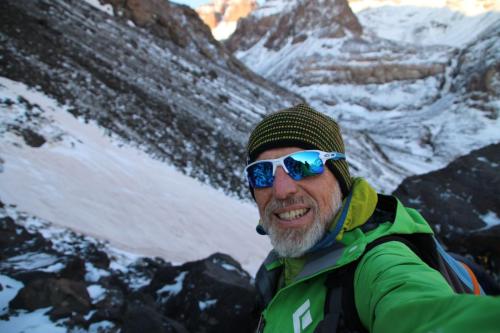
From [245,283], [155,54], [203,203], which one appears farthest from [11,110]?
[155,54]

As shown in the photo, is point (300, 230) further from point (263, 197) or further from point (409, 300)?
point (409, 300)

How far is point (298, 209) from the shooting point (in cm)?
185

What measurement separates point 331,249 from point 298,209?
0.96 ft

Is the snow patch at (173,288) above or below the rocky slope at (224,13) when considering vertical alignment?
below

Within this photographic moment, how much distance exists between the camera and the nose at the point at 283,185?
1.86m

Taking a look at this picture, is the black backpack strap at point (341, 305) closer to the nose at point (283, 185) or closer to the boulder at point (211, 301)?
the nose at point (283, 185)

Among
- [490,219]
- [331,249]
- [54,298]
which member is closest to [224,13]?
[490,219]

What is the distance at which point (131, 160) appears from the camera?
966 centimetres

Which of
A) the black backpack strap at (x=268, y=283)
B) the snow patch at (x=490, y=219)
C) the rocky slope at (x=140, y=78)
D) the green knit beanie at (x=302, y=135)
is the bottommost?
the rocky slope at (x=140, y=78)

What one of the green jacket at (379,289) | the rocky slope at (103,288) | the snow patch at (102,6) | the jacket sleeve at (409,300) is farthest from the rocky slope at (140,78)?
the jacket sleeve at (409,300)

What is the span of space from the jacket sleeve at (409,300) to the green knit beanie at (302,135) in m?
0.64

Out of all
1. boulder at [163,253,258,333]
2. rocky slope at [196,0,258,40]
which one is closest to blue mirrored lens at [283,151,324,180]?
boulder at [163,253,258,333]

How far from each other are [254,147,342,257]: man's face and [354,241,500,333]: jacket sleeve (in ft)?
1.39

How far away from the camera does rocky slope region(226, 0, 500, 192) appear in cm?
4222
